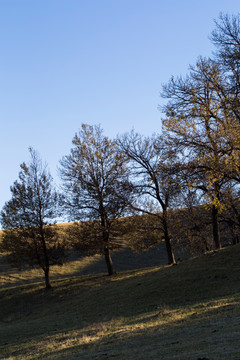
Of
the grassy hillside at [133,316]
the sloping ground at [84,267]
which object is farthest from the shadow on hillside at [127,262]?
the grassy hillside at [133,316]

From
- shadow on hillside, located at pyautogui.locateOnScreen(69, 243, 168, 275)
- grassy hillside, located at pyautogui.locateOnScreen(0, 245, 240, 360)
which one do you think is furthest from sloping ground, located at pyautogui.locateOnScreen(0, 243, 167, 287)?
grassy hillside, located at pyautogui.locateOnScreen(0, 245, 240, 360)

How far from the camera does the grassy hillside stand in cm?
794

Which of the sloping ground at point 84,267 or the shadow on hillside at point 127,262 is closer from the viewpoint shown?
the sloping ground at point 84,267

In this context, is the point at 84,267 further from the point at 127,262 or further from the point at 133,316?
the point at 133,316

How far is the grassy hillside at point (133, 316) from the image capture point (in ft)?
26.0

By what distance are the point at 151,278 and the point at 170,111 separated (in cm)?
1185

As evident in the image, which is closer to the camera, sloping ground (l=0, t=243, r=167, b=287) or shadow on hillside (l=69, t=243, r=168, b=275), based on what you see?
sloping ground (l=0, t=243, r=167, b=287)

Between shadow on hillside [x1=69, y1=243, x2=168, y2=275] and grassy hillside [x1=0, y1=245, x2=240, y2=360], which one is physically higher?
shadow on hillside [x1=69, y1=243, x2=168, y2=275]

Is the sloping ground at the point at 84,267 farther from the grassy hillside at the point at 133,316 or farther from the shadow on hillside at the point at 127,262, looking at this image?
the grassy hillside at the point at 133,316

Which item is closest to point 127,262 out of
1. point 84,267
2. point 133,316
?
point 84,267

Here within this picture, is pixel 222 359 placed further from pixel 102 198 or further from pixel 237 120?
pixel 102 198

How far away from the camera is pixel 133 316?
15.5 metres

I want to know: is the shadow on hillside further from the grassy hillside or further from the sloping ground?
the grassy hillside

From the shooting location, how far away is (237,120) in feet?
59.5
